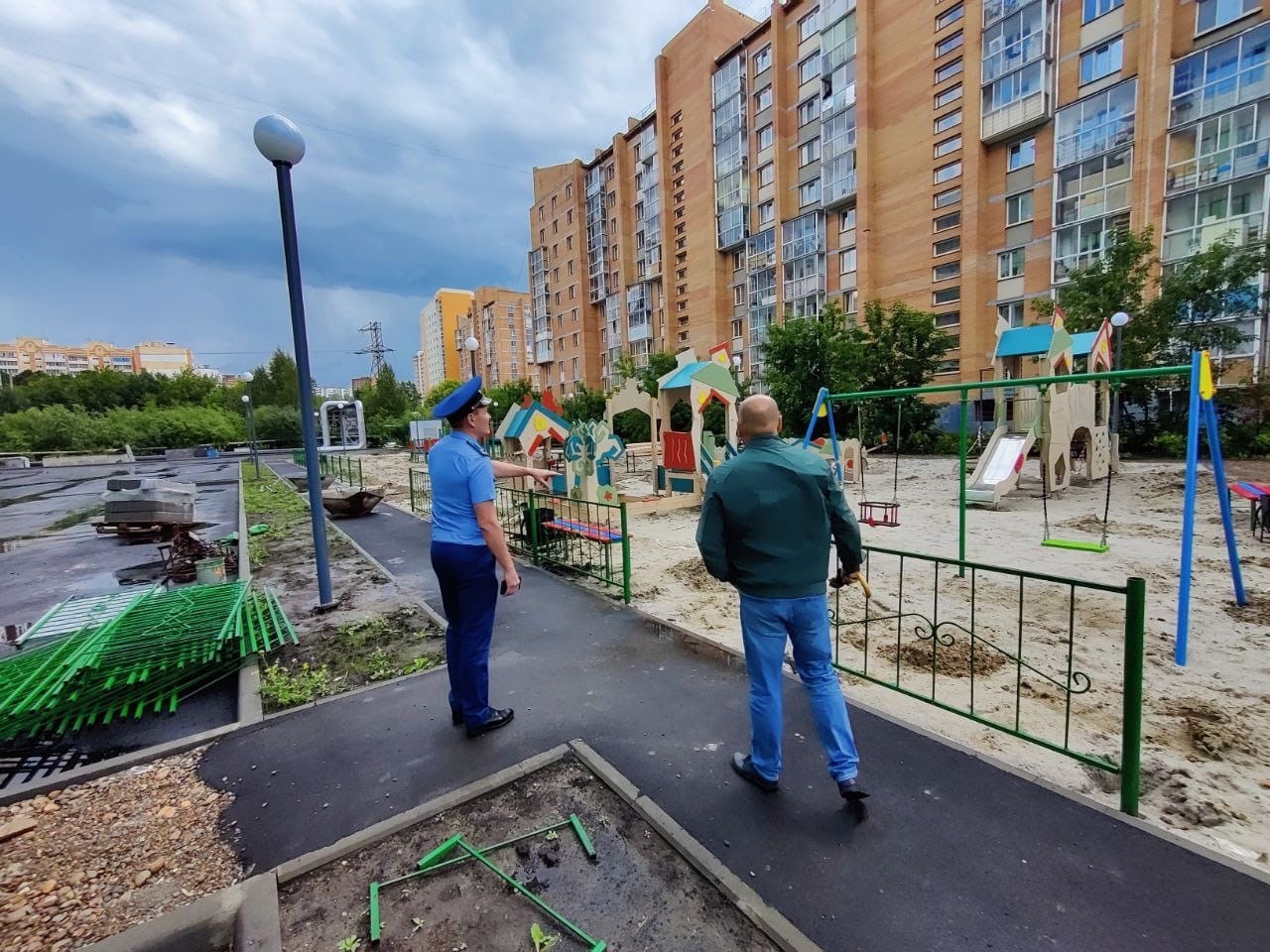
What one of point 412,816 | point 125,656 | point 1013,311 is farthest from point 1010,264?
point 125,656

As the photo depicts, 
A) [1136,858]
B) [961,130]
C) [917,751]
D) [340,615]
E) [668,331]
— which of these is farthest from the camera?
[668,331]

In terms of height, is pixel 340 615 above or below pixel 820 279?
below

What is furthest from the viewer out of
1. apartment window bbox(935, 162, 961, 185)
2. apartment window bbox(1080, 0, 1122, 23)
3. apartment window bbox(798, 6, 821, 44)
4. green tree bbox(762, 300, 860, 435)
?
apartment window bbox(798, 6, 821, 44)

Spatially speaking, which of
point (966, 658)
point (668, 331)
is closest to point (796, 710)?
point (966, 658)

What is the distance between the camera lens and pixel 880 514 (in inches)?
464

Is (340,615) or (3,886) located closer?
(3,886)

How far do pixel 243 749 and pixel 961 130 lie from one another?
119 ft

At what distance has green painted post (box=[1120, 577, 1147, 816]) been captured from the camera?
2.47 meters

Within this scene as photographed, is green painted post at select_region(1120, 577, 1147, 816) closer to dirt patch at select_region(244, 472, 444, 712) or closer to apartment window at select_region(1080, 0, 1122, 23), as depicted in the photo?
dirt patch at select_region(244, 472, 444, 712)

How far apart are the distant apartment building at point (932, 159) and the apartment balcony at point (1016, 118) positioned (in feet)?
0.29

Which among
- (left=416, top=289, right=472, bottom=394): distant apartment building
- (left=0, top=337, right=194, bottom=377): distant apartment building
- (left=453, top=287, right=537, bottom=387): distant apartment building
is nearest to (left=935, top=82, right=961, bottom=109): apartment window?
(left=453, top=287, right=537, bottom=387): distant apartment building

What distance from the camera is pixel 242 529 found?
11055mm

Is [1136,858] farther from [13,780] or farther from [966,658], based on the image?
[13,780]

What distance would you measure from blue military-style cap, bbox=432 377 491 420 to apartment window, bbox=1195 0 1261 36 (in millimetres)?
33045
